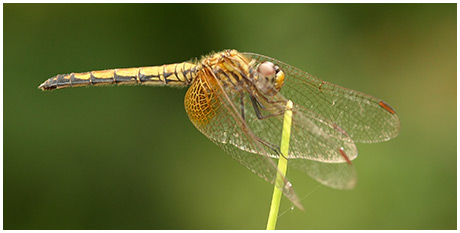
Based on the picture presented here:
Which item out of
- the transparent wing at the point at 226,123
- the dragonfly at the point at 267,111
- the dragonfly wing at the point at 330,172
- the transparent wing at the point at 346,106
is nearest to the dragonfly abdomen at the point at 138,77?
the dragonfly at the point at 267,111

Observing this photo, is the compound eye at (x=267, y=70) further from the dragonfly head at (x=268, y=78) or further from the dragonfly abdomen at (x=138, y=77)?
the dragonfly abdomen at (x=138, y=77)

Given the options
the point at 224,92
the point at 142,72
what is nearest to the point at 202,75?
the point at 224,92

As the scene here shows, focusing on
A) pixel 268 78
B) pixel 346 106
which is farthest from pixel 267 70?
pixel 346 106

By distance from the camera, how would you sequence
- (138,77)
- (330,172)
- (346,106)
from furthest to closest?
1. (138,77)
2. (346,106)
3. (330,172)

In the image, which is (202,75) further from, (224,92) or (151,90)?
(151,90)

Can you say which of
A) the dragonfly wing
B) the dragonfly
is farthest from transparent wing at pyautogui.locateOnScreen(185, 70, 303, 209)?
the dragonfly wing

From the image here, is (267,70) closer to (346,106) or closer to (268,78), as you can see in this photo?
(268,78)

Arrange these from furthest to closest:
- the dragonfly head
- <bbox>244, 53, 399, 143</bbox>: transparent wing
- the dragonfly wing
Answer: <bbox>244, 53, 399, 143</bbox>: transparent wing, the dragonfly head, the dragonfly wing

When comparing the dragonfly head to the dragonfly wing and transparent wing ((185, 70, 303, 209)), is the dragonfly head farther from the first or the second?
the dragonfly wing
